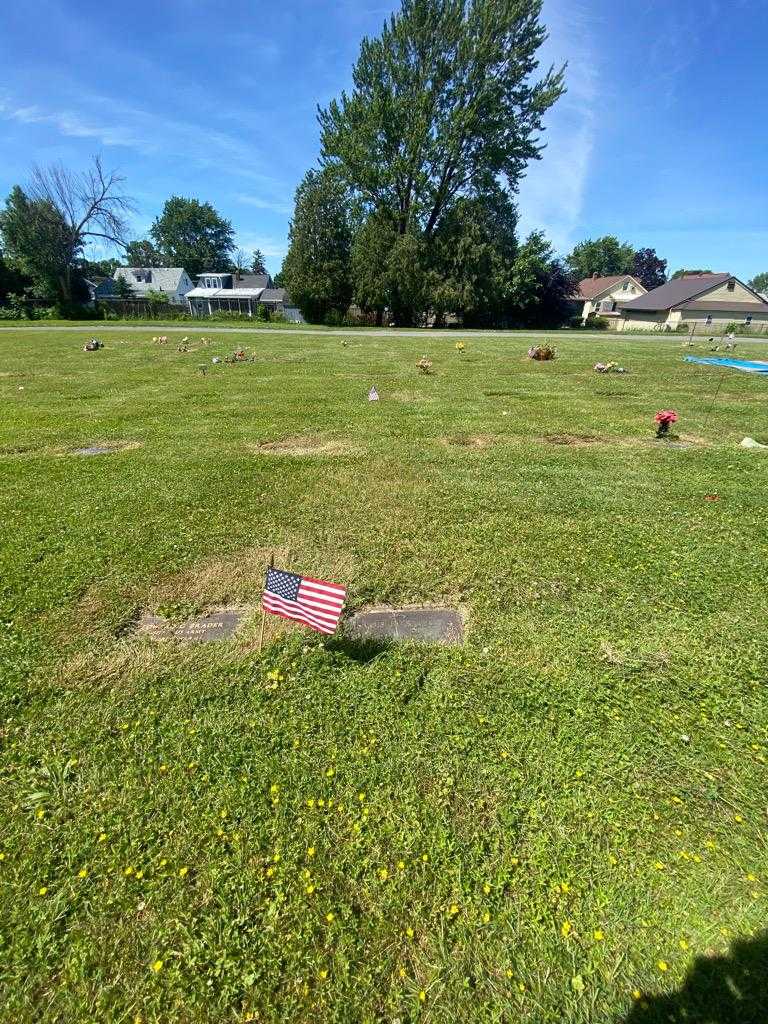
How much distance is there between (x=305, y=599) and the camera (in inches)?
111

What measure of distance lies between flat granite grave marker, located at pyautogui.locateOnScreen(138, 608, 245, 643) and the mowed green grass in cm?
12

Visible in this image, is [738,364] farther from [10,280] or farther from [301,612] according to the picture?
[10,280]

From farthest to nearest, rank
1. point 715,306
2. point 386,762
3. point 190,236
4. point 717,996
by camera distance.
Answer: point 190,236 → point 715,306 → point 386,762 → point 717,996

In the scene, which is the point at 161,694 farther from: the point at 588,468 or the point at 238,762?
the point at 588,468

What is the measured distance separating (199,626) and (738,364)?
19200mm

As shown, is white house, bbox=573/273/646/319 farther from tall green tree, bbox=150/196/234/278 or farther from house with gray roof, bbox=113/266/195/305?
tall green tree, bbox=150/196/234/278

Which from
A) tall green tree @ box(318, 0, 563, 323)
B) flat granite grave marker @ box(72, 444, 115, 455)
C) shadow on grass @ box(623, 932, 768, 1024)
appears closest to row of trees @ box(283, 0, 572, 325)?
tall green tree @ box(318, 0, 563, 323)

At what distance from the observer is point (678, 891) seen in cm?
184

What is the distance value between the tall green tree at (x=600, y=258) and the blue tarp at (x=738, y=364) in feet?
264

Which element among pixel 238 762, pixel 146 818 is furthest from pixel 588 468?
pixel 146 818

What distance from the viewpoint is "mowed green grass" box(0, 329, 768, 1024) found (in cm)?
165

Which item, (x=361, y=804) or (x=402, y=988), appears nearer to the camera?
(x=402, y=988)

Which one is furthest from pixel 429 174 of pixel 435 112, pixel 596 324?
pixel 596 324

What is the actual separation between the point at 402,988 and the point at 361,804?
0.63 m
